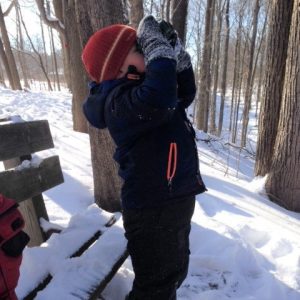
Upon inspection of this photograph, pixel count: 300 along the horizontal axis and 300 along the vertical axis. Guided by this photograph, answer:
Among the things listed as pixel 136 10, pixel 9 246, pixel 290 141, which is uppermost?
pixel 136 10

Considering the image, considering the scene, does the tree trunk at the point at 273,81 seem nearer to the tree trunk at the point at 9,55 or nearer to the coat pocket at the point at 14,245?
the coat pocket at the point at 14,245

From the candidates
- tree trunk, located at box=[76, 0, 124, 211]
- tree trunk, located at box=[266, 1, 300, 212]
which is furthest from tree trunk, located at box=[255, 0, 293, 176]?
tree trunk, located at box=[76, 0, 124, 211]

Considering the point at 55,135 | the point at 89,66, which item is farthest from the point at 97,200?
the point at 55,135

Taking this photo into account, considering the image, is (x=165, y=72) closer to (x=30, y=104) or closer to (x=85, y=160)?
(x=85, y=160)

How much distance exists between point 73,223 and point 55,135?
4088mm

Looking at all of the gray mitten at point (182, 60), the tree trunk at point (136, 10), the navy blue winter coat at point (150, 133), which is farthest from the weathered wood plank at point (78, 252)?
the tree trunk at point (136, 10)

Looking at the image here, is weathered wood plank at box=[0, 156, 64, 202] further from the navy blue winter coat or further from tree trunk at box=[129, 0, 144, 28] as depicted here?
tree trunk at box=[129, 0, 144, 28]

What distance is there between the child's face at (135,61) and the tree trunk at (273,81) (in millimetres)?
3473

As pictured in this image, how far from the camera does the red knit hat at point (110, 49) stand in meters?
1.61

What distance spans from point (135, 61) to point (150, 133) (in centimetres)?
33

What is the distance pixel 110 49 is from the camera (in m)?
1.60

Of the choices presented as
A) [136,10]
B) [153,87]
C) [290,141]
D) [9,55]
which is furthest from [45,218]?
[9,55]

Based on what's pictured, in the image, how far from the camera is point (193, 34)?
2373 centimetres

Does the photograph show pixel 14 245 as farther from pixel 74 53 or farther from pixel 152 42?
pixel 74 53
